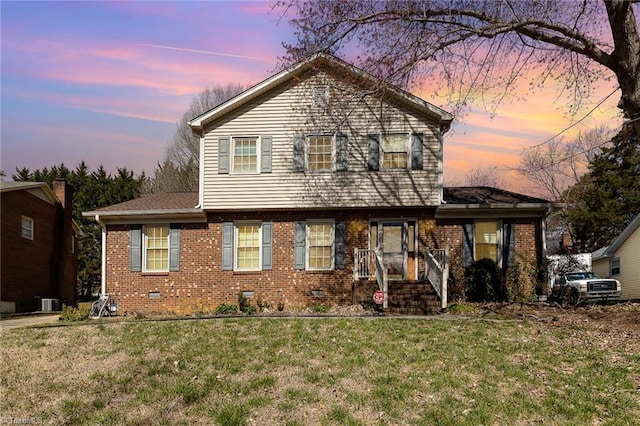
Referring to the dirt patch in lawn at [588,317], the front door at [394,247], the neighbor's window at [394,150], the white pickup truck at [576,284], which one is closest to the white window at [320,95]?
the neighbor's window at [394,150]

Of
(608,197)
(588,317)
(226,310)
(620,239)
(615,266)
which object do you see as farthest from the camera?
(608,197)

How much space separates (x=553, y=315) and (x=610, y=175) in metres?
26.4

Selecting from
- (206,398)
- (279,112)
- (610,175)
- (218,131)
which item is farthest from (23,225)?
(610,175)

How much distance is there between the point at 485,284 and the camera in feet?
57.5

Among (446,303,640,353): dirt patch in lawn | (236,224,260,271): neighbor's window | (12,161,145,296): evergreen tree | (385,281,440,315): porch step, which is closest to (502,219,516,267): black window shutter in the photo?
(446,303,640,353): dirt patch in lawn

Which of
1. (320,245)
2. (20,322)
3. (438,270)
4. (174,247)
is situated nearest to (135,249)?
(174,247)

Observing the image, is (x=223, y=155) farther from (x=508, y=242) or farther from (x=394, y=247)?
(x=508, y=242)

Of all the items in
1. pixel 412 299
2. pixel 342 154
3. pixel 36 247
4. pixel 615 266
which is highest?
pixel 342 154

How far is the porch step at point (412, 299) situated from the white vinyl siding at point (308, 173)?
2.82 metres

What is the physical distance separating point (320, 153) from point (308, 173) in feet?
2.50

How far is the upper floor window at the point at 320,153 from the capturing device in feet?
57.8

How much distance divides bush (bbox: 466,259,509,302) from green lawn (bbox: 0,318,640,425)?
567 cm

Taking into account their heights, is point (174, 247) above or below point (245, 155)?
below

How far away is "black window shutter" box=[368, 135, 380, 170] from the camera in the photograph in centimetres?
1755
